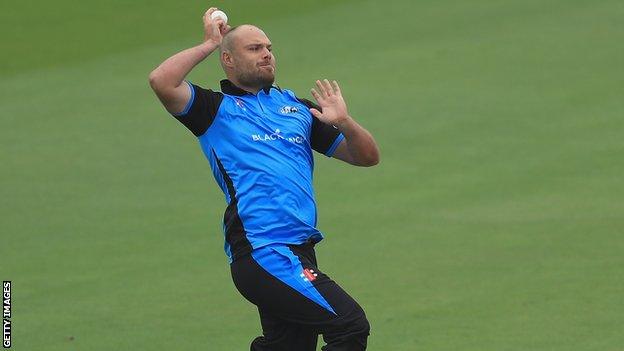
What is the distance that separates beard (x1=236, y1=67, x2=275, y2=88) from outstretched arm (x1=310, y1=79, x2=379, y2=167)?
0.86 ft

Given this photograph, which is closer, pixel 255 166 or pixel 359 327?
pixel 359 327

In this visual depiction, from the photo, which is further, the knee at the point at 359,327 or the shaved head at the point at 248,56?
the shaved head at the point at 248,56

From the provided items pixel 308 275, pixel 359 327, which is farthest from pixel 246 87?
pixel 359 327

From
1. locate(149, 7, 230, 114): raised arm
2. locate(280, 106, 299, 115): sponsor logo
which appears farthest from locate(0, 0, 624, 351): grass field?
locate(149, 7, 230, 114): raised arm

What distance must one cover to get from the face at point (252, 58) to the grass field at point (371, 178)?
2.76 m

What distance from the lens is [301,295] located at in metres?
7.27

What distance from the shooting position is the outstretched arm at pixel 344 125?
7.44 meters

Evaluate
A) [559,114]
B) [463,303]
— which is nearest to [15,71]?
[559,114]

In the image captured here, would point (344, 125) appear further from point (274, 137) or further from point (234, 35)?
point (234, 35)

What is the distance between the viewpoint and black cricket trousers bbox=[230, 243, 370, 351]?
23.7ft

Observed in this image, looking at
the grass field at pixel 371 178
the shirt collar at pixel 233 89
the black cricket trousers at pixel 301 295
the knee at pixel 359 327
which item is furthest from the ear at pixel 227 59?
the grass field at pixel 371 178

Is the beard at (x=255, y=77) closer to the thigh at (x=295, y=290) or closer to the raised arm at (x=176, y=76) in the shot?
the raised arm at (x=176, y=76)

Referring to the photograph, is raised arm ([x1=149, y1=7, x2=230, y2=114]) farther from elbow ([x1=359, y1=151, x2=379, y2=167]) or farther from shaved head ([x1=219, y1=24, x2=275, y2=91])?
elbow ([x1=359, y1=151, x2=379, y2=167])

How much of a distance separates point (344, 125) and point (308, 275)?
84cm
